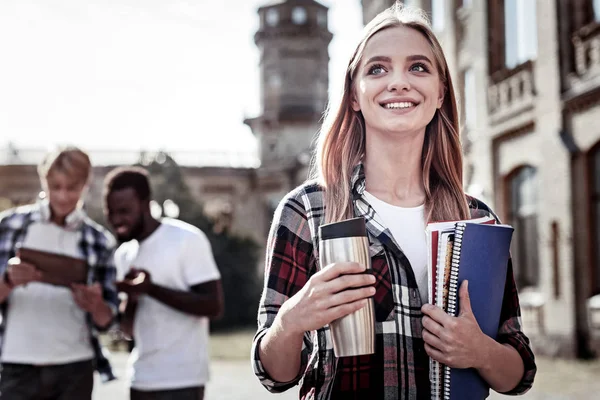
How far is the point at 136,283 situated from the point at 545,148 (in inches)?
534

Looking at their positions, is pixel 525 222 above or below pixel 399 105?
above

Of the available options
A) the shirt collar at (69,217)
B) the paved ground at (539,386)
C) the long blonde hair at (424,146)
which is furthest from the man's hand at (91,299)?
the paved ground at (539,386)

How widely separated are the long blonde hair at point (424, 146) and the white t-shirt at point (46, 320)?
2.59 metres

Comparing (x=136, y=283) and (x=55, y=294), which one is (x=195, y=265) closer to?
(x=136, y=283)

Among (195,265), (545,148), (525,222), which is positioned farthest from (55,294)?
(525,222)

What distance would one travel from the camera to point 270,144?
41812 millimetres

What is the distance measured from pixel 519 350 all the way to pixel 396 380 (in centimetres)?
39

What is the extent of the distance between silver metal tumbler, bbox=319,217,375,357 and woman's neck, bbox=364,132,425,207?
396 mm

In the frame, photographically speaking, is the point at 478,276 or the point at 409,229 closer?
the point at 478,276

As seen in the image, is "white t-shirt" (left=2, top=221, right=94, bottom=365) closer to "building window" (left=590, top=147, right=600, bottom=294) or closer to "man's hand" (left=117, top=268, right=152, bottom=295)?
"man's hand" (left=117, top=268, right=152, bottom=295)

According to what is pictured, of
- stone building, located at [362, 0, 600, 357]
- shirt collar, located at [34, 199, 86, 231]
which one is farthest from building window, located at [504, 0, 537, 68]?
shirt collar, located at [34, 199, 86, 231]

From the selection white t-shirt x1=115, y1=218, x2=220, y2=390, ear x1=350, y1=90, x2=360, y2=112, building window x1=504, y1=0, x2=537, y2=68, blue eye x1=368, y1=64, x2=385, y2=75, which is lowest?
white t-shirt x1=115, y1=218, x2=220, y2=390

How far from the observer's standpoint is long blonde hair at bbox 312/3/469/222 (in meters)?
2.44

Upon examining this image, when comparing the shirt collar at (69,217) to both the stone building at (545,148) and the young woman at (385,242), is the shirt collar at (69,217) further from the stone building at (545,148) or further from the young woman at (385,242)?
the stone building at (545,148)
